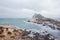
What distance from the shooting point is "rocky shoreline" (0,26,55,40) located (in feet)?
27.6

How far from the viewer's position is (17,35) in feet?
28.5

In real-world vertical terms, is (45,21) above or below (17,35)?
above

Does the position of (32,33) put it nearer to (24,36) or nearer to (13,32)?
(24,36)

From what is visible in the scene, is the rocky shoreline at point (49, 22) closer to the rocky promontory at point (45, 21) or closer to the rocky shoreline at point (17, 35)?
the rocky promontory at point (45, 21)

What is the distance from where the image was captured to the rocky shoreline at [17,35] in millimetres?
8416

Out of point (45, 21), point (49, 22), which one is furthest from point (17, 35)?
point (49, 22)

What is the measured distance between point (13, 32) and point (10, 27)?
460 mm

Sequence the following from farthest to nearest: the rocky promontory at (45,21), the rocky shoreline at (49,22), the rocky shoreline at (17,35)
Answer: the rocky promontory at (45,21), the rocky shoreline at (49,22), the rocky shoreline at (17,35)

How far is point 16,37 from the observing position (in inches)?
335

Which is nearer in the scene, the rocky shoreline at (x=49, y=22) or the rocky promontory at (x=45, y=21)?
the rocky shoreline at (x=49, y=22)

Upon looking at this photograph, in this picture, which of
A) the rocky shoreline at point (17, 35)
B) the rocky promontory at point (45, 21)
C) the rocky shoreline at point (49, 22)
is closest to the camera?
the rocky shoreline at point (17, 35)

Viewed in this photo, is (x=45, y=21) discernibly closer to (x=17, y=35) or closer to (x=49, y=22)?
Answer: (x=49, y=22)

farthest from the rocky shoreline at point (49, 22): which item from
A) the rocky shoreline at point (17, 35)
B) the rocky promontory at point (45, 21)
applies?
the rocky shoreline at point (17, 35)

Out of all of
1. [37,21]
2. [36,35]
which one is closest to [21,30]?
[36,35]
